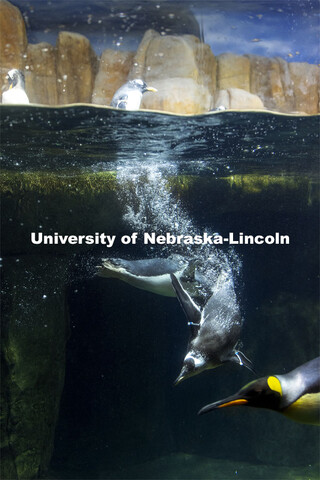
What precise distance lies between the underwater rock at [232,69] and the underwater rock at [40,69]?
179cm

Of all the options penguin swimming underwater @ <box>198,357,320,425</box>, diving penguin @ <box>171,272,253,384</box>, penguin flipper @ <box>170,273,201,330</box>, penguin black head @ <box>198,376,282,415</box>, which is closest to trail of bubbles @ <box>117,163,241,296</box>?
diving penguin @ <box>171,272,253,384</box>

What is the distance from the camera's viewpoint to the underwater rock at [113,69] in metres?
4.32

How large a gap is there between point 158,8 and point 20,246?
14.0ft

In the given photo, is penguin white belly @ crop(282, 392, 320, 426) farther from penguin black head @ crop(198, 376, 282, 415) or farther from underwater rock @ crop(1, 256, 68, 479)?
underwater rock @ crop(1, 256, 68, 479)

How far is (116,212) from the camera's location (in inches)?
286

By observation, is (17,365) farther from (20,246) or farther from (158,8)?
(158,8)

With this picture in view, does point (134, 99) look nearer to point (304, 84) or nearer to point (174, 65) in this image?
point (174, 65)

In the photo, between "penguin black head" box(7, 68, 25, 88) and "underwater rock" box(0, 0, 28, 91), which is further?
"penguin black head" box(7, 68, 25, 88)

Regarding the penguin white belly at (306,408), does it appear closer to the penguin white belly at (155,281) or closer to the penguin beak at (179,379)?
the penguin beak at (179,379)

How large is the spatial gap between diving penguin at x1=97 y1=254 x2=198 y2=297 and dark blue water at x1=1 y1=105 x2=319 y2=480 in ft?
2.47

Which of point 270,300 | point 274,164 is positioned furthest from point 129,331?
point 274,164

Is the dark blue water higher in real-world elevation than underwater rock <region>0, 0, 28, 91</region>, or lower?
lower

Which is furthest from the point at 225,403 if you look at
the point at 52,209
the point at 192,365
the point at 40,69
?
the point at 52,209

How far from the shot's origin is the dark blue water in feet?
22.6
